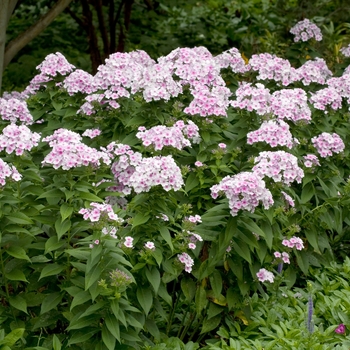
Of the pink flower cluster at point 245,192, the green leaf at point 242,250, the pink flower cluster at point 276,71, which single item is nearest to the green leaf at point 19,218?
the pink flower cluster at point 245,192

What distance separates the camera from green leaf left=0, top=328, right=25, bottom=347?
3318 mm

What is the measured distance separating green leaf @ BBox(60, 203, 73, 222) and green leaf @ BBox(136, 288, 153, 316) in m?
0.51

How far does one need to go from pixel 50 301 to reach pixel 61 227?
0.39 meters

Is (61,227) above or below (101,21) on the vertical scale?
above

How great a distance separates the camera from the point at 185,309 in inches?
167

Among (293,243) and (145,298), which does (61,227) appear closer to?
(145,298)

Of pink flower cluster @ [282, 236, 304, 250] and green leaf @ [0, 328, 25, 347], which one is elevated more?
pink flower cluster @ [282, 236, 304, 250]

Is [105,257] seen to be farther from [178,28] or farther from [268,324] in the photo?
[178,28]

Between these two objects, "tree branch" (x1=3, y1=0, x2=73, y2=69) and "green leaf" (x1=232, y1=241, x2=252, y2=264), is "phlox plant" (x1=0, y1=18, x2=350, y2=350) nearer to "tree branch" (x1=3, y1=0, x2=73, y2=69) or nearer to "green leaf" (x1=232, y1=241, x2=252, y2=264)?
"green leaf" (x1=232, y1=241, x2=252, y2=264)

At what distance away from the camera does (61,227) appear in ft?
11.0

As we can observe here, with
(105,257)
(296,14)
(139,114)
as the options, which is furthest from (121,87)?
(296,14)

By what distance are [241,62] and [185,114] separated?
3.54ft

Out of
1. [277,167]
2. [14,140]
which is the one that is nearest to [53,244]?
[14,140]

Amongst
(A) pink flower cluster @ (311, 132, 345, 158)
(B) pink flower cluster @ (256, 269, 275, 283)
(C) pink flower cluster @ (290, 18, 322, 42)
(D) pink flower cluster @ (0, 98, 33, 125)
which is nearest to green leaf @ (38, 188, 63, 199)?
(B) pink flower cluster @ (256, 269, 275, 283)
